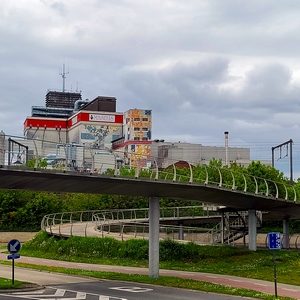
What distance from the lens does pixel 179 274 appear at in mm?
33312

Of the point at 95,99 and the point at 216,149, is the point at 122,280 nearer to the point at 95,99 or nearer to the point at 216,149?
the point at 216,149

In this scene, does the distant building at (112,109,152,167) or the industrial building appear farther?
the industrial building

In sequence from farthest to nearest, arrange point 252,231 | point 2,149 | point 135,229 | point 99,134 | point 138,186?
point 99,134 < point 135,229 < point 252,231 < point 138,186 < point 2,149

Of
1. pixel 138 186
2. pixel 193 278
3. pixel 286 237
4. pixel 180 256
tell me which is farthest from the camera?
pixel 286 237

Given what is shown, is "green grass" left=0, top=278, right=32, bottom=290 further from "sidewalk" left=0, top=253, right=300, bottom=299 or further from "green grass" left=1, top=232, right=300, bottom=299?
"green grass" left=1, top=232, right=300, bottom=299

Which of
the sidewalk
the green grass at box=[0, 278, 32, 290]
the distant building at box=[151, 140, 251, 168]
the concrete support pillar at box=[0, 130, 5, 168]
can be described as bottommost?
the sidewalk

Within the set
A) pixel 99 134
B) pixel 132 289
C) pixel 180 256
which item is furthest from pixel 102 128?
pixel 132 289

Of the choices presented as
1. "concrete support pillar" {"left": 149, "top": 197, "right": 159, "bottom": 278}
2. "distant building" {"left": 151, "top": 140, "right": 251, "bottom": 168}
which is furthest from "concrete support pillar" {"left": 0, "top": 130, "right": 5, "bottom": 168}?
"distant building" {"left": 151, "top": 140, "right": 251, "bottom": 168}

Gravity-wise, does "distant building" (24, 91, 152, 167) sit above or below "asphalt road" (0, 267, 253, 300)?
above

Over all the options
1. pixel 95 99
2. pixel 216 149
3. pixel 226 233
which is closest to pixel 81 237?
pixel 226 233

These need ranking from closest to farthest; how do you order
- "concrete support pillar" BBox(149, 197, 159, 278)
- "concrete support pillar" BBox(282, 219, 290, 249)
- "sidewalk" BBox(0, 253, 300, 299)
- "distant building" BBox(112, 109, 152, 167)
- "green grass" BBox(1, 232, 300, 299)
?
1. "sidewalk" BBox(0, 253, 300, 299)
2. "concrete support pillar" BBox(149, 197, 159, 278)
3. "green grass" BBox(1, 232, 300, 299)
4. "concrete support pillar" BBox(282, 219, 290, 249)
5. "distant building" BBox(112, 109, 152, 167)

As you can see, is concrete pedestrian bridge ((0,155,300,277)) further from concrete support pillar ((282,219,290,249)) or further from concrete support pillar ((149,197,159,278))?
concrete support pillar ((282,219,290,249))

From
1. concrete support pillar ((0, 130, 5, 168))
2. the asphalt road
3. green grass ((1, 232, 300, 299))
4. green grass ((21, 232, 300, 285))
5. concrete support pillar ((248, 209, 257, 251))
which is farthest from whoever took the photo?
concrete support pillar ((248, 209, 257, 251))

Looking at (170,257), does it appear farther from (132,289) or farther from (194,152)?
(194,152)
